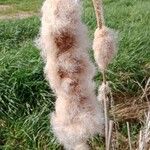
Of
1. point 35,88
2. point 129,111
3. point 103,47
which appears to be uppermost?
point 103,47

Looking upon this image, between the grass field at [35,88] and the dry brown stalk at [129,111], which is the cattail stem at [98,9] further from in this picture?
the dry brown stalk at [129,111]

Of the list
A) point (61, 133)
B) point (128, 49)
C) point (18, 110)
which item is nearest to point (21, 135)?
point (18, 110)

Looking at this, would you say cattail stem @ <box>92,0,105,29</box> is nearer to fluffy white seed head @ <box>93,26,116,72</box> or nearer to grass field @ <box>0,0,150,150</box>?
fluffy white seed head @ <box>93,26,116,72</box>

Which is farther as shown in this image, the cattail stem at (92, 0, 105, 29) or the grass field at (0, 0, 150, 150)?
the grass field at (0, 0, 150, 150)

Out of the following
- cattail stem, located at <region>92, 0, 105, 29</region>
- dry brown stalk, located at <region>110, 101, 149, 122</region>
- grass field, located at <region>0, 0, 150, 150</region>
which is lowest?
dry brown stalk, located at <region>110, 101, 149, 122</region>

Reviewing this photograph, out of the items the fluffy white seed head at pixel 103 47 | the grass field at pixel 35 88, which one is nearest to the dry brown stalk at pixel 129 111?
the grass field at pixel 35 88

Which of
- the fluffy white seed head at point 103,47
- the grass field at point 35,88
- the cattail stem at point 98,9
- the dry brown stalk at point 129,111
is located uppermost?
the cattail stem at point 98,9

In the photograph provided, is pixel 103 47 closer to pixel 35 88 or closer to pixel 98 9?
pixel 98 9

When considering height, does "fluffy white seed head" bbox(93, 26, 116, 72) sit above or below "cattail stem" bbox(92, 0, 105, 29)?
below

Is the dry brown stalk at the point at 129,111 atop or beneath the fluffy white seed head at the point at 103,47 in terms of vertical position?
beneath

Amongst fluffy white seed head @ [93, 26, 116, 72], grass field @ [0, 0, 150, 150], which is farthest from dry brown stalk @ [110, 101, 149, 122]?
fluffy white seed head @ [93, 26, 116, 72]

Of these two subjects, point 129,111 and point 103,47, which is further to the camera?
point 129,111

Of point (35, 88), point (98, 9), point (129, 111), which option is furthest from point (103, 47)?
point (35, 88)

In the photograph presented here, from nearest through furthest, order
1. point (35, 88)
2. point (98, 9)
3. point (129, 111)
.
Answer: point (98, 9) → point (129, 111) → point (35, 88)
